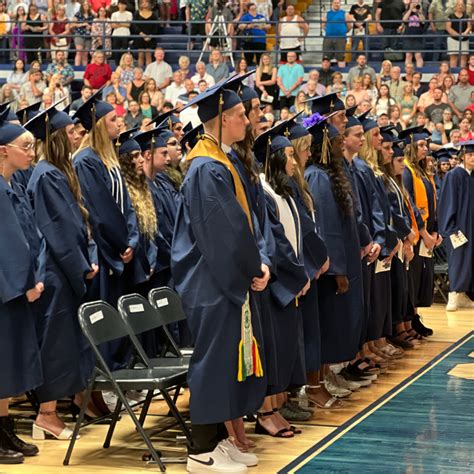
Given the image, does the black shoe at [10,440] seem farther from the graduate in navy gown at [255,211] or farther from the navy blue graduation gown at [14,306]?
the graduate in navy gown at [255,211]

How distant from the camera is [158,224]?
8.52m

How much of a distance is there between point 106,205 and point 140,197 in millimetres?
552

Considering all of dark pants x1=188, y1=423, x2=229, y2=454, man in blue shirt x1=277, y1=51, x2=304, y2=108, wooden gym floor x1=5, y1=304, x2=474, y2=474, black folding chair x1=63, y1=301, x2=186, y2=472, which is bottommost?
wooden gym floor x1=5, y1=304, x2=474, y2=474

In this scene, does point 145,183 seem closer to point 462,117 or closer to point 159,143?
point 159,143

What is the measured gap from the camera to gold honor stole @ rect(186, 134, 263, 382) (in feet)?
19.8

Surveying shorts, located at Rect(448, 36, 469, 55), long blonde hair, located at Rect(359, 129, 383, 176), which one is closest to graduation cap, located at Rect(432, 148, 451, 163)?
long blonde hair, located at Rect(359, 129, 383, 176)

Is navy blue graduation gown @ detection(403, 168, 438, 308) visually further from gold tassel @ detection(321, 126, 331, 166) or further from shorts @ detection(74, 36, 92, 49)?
shorts @ detection(74, 36, 92, 49)

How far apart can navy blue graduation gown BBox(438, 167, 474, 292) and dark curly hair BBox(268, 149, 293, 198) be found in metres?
6.07

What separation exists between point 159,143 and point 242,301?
9.53ft

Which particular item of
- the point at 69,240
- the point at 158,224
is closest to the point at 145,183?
the point at 158,224

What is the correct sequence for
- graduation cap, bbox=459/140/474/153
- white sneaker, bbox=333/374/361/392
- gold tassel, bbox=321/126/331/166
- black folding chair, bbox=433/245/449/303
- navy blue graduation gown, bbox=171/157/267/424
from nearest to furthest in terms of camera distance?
navy blue graduation gown, bbox=171/157/267/424
gold tassel, bbox=321/126/331/166
white sneaker, bbox=333/374/361/392
graduation cap, bbox=459/140/474/153
black folding chair, bbox=433/245/449/303

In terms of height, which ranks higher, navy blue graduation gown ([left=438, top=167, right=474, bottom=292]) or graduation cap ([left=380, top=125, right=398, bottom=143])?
graduation cap ([left=380, top=125, right=398, bottom=143])

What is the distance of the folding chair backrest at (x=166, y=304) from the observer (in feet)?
23.3

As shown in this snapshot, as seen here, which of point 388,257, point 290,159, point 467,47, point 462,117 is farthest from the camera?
point 467,47
